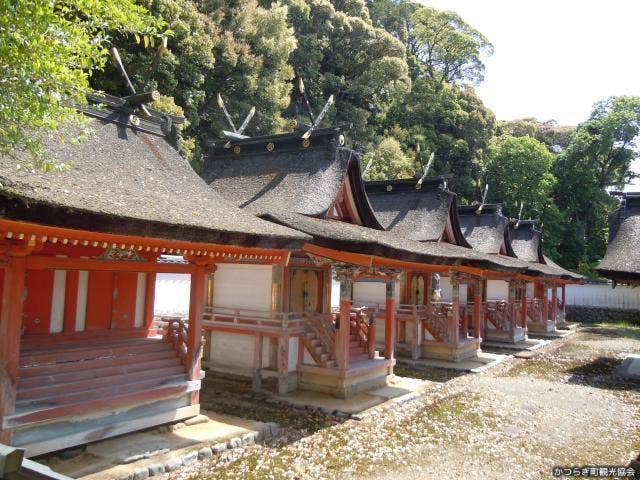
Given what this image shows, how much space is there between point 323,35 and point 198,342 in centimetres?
4327

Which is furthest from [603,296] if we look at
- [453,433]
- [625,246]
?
[453,433]

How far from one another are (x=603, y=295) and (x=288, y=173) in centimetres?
3697

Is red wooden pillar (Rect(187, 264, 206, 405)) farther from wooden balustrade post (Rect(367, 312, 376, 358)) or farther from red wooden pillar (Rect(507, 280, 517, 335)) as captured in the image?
red wooden pillar (Rect(507, 280, 517, 335))

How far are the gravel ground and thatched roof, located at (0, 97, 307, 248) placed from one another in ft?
13.5

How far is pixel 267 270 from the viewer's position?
14883mm

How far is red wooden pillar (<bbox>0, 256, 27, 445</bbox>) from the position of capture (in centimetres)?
778

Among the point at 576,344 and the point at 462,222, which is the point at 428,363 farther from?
the point at 462,222

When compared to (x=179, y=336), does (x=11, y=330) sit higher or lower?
higher

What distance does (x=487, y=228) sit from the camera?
32250 millimetres

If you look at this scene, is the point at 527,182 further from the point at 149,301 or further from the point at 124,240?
the point at 124,240

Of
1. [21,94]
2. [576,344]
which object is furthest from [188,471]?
[576,344]

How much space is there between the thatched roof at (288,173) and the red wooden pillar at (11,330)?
25.5 ft

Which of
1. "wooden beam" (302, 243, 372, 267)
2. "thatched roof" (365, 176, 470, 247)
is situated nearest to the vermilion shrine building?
"wooden beam" (302, 243, 372, 267)

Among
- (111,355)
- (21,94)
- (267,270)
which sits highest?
(21,94)
